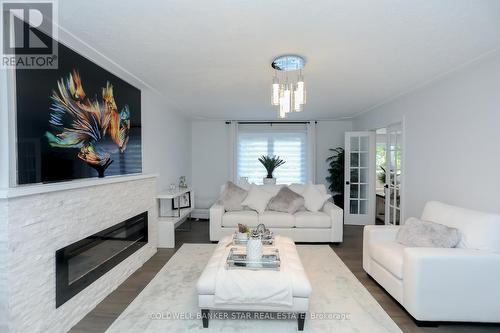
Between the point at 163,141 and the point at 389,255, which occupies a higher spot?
the point at 163,141

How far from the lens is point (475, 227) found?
2.26 m

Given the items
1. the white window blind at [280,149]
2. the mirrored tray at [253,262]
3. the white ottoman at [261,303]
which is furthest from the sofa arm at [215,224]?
the white window blind at [280,149]

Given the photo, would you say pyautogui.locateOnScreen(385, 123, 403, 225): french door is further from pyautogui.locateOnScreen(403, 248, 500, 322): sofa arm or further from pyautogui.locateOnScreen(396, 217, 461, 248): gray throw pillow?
pyautogui.locateOnScreen(403, 248, 500, 322): sofa arm

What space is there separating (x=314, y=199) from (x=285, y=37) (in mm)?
2966

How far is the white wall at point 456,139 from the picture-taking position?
249 cm

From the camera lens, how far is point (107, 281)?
257 centimetres

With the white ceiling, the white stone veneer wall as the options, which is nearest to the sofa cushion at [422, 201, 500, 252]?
the white ceiling

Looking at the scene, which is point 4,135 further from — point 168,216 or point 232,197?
point 232,197

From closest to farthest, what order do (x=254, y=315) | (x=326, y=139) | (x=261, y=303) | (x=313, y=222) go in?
(x=261, y=303), (x=254, y=315), (x=313, y=222), (x=326, y=139)

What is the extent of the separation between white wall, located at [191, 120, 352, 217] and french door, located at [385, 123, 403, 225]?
73.4 inches

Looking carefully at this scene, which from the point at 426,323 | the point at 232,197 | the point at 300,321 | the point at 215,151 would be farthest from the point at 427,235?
the point at 215,151

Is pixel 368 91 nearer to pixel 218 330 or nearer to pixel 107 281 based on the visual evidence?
pixel 218 330

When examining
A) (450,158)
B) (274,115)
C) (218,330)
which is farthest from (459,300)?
(274,115)

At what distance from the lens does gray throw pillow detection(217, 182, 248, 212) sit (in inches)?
171
